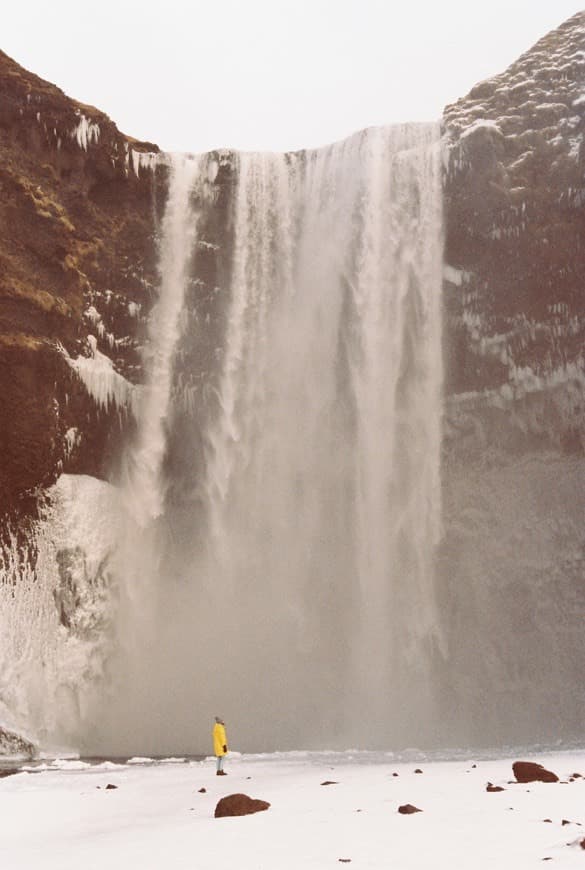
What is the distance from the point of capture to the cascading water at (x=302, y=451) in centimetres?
3084

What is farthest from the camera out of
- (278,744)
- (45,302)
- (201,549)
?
(201,549)

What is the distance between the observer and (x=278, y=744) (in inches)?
1118

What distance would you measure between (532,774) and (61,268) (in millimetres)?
25229

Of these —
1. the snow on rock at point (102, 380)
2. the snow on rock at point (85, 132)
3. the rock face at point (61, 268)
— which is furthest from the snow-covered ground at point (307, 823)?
the snow on rock at point (85, 132)

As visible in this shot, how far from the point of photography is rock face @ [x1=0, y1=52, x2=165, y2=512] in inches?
1167

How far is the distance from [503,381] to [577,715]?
1160cm

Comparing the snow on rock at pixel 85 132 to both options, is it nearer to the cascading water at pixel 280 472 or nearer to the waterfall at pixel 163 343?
the waterfall at pixel 163 343

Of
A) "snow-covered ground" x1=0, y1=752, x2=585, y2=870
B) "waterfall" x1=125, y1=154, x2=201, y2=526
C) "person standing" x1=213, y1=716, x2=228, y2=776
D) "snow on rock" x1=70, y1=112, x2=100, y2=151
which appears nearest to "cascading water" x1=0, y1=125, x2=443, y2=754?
"waterfall" x1=125, y1=154, x2=201, y2=526

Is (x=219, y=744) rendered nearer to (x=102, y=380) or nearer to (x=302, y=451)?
(x=302, y=451)

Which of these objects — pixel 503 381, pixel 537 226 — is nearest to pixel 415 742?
pixel 503 381

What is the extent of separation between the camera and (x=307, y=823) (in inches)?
365

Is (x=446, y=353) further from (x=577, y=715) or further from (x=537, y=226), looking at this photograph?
(x=577, y=715)

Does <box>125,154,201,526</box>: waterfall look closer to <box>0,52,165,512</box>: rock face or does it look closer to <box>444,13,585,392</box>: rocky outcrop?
<box>0,52,165,512</box>: rock face

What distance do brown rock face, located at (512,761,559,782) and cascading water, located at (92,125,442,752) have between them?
18.8m
